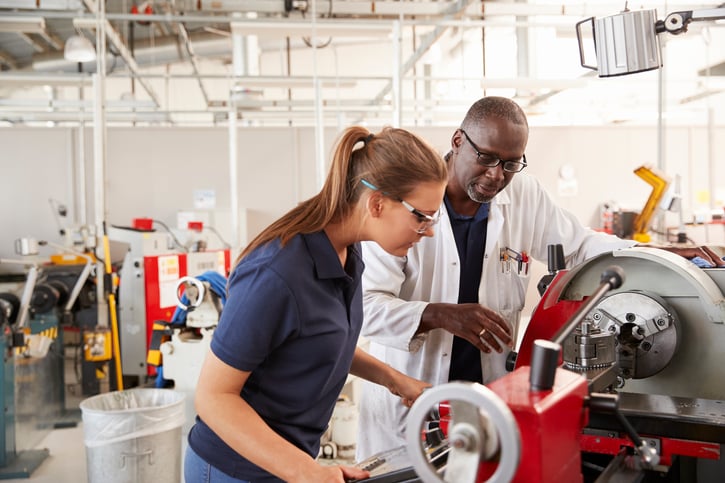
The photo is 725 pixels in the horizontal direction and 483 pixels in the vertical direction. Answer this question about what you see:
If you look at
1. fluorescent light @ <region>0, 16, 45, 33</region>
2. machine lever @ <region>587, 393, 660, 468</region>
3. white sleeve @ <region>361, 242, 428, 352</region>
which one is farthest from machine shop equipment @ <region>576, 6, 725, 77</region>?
fluorescent light @ <region>0, 16, 45, 33</region>

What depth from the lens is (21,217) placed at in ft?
22.2

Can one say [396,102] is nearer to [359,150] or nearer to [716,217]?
[359,150]

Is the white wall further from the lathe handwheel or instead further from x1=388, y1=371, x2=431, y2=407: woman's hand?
the lathe handwheel

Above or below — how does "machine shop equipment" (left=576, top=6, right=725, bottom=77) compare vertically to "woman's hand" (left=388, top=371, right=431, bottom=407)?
above

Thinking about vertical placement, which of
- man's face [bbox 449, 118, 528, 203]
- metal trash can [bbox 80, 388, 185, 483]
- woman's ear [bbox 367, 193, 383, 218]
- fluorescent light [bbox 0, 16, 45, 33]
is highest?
fluorescent light [bbox 0, 16, 45, 33]

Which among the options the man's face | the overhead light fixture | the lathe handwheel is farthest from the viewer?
the overhead light fixture

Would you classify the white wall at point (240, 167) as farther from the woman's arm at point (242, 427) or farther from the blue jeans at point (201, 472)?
the woman's arm at point (242, 427)

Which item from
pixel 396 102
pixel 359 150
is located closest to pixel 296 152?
pixel 396 102

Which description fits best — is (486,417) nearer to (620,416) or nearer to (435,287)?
(620,416)

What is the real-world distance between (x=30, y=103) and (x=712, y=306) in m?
6.48

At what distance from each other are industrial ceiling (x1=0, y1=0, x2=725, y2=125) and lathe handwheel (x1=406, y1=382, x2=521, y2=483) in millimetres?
2599

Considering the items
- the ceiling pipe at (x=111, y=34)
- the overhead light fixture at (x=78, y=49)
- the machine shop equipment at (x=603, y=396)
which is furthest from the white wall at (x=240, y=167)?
the machine shop equipment at (x=603, y=396)

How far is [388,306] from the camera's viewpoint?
4.92ft

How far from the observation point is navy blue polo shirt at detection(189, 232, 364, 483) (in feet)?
3.42
